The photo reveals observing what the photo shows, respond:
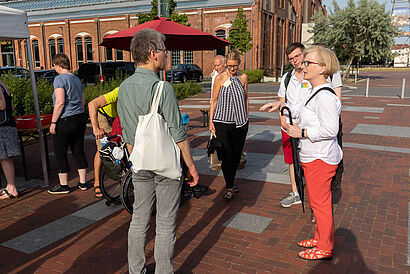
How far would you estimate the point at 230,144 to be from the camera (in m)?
4.66

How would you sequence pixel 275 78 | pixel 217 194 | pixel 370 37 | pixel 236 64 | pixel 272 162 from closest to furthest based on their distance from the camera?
pixel 236 64 < pixel 217 194 < pixel 272 162 < pixel 370 37 < pixel 275 78

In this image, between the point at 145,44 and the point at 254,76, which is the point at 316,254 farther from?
the point at 254,76

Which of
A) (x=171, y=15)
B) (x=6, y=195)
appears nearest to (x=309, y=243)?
(x=6, y=195)

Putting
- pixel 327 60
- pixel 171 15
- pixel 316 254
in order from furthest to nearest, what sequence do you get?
1. pixel 171 15
2. pixel 316 254
3. pixel 327 60

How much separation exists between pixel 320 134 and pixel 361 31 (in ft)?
106

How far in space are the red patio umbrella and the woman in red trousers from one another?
124 inches

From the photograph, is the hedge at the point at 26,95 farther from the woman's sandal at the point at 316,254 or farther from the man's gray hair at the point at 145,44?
the woman's sandal at the point at 316,254

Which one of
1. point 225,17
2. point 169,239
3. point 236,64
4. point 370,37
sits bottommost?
point 169,239

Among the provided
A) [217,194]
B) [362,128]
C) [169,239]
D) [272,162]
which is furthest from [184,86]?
[169,239]

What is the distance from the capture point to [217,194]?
5023mm

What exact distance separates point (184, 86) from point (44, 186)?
1436 centimetres

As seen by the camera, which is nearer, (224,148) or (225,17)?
(224,148)

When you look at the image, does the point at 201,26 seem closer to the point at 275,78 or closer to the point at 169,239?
the point at 275,78

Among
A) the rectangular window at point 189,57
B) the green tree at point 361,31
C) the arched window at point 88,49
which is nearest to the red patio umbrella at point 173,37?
the green tree at point 361,31
